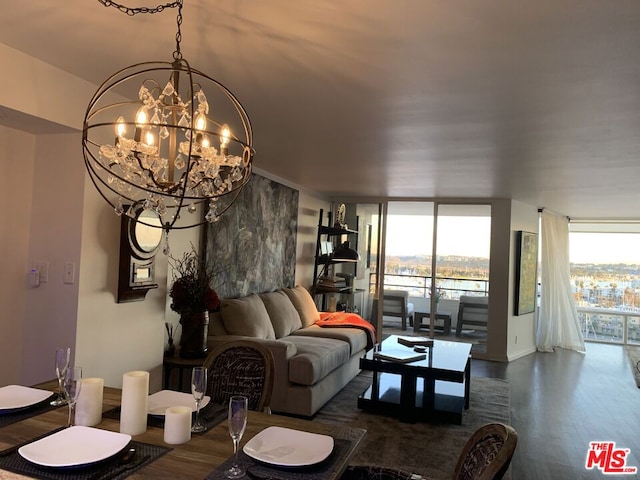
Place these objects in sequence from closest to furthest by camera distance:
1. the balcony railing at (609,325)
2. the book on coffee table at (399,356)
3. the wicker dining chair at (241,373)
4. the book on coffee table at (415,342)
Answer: the wicker dining chair at (241,373) < the book on coffee table at (399,356) < the book on coffee table at (415,342) < the balcony railing at (609,325)

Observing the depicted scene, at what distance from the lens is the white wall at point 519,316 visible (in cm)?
668

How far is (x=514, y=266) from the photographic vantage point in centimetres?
677

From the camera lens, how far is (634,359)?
6.60 m

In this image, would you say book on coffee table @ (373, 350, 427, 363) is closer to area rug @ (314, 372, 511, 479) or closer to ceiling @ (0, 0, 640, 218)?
area rug @ (314, 372, 511, 479)

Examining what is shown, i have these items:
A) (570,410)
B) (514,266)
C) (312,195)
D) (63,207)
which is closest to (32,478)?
(63,207)

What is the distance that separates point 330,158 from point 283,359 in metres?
1.89

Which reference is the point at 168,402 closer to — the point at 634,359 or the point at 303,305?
the point at 303,305

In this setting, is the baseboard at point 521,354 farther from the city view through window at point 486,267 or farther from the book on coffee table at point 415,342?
the book on coffee table at point 415,342

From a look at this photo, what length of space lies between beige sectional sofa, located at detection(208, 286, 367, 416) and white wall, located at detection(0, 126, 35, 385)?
147 centimetres

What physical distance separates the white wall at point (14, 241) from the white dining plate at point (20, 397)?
1096 mm

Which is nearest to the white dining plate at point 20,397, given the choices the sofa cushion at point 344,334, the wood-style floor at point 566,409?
the wood-style floor at point 566,409

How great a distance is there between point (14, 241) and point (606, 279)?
9.10 m

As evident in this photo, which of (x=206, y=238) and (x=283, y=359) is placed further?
(x=206, y=238)

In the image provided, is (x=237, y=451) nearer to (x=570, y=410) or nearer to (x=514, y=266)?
(x=570, y=410)
